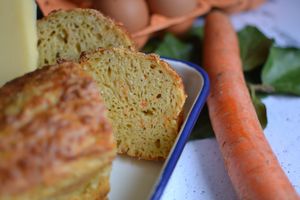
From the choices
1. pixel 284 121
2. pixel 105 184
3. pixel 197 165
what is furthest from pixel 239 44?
pixel 105 184

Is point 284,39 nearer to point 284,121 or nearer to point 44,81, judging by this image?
point 284,121

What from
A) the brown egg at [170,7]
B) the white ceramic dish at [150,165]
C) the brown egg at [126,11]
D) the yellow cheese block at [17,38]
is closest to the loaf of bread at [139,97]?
the white ceramic dish at [150,165]

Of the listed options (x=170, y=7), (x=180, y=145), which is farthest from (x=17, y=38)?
(x=170, y=7)

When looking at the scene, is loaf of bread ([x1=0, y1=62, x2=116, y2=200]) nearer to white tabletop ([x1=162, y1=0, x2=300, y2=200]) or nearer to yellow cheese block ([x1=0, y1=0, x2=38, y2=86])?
yellow cheese block ([x1=0, y1=0, x2=38, y2=86])

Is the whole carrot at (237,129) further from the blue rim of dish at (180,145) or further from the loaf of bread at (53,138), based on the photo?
the loaf of bread at (53,138)

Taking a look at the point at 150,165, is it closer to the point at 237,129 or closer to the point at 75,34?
the point at 237,129

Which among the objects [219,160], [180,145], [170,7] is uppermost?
[170,7]

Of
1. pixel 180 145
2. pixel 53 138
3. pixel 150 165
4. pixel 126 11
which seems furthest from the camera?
pixel 126 11
